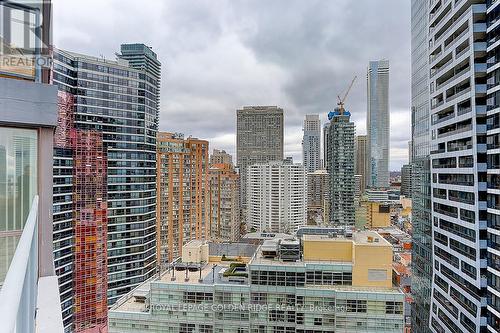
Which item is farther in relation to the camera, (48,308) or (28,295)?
(48,308)

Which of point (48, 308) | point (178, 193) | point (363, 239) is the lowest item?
point (363, 239)

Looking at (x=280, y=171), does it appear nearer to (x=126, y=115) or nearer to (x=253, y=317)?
(x=126, y=115)

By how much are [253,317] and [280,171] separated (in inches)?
1732

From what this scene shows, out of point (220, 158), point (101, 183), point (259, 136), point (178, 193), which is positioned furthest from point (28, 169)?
point (259, 136)

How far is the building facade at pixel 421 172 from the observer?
16.5 meters

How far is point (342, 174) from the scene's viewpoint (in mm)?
59906

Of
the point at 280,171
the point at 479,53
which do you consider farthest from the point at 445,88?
the point at 280,171

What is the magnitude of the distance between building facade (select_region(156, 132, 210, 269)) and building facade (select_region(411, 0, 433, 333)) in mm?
21005

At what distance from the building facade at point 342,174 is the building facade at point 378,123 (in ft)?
180

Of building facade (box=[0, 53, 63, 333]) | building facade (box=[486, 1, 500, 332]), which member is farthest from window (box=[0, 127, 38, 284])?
building facade (box=[486, 1, 500, 332])

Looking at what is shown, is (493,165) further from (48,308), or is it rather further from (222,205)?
(222,205)

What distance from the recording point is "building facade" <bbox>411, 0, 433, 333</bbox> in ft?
54.0

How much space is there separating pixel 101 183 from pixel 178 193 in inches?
488

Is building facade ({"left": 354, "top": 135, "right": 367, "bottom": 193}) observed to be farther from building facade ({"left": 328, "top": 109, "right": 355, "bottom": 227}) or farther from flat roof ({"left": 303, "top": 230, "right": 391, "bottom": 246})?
flat roof ({"left": 303, "top": 230, "right": 391, "bottom": 246})
